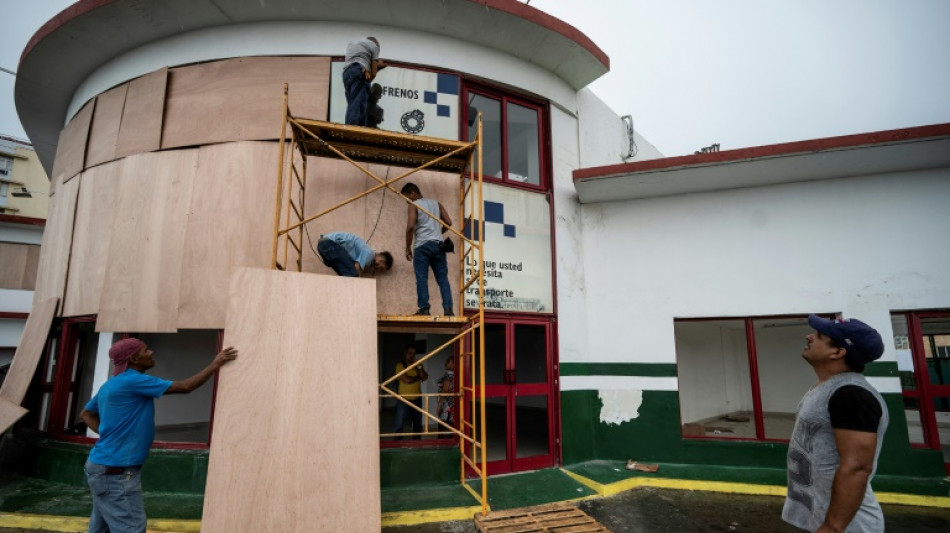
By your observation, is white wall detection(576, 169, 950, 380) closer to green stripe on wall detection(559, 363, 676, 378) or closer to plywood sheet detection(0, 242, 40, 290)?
green stripe on wall detection(559, 363, 676, 378)

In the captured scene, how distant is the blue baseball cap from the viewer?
2406 millimetres

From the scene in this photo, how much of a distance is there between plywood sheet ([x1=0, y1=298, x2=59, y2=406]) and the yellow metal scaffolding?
415 cm

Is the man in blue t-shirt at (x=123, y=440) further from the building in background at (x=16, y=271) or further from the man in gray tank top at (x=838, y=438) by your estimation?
the building in background at (x=16, y=271)

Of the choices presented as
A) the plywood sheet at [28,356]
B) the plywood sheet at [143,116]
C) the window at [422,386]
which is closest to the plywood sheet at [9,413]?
the plywood sheet at [28,356]

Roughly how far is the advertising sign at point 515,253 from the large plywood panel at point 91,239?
5.23m

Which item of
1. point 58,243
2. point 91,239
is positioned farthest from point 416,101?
point 58,243

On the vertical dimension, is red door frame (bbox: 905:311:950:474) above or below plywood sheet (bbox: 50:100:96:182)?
below

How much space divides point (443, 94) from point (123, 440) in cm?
575

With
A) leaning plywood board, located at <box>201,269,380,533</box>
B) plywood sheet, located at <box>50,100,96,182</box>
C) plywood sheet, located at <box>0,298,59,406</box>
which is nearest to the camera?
leaning plywood board, located at <box>201,269,380,533</box>

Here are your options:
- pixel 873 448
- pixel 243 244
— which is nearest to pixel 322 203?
pixel 243 244

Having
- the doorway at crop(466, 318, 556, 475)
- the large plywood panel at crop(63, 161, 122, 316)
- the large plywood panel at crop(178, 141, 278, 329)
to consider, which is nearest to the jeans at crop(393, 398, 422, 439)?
the doorway at crop(466, 318, 556, 475)

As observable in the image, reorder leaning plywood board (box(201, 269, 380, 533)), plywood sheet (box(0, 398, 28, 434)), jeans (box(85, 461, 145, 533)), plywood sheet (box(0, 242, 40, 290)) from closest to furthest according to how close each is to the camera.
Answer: jeans (box(85, 461, 145, 533)) < leaning plywood board (box(201, 269, 380, 533)) < plywood sheet (box(0, 398, 28, 434)) < plywood sheet (box(0, 242, 40, 290))

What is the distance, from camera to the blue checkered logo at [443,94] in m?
7.01

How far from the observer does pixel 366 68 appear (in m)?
5.96
